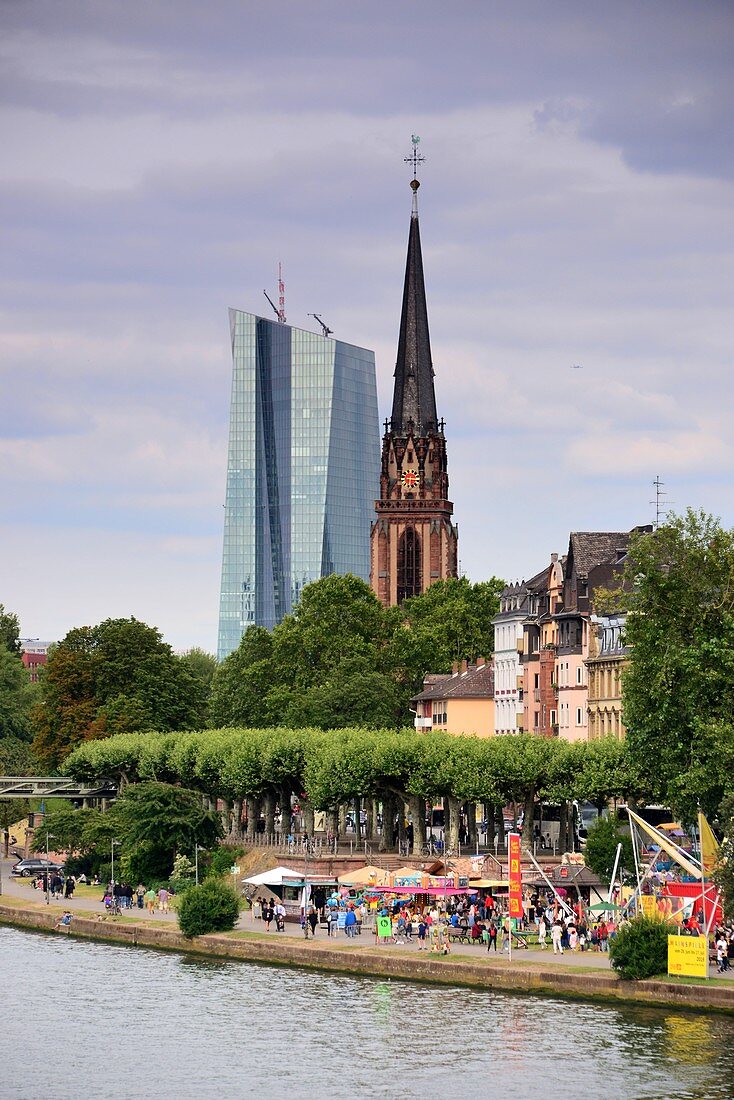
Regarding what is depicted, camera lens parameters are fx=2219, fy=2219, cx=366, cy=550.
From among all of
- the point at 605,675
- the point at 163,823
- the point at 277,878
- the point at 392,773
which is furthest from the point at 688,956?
the point at 163,823

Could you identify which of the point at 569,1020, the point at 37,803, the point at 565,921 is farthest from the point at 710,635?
the point at 37,803

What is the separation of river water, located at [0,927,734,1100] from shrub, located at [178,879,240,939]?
726cm

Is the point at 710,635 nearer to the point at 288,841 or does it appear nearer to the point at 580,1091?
the point at 580,1091

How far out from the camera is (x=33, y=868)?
5822 inches

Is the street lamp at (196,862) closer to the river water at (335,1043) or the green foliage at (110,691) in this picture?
the river water at (335,1043)

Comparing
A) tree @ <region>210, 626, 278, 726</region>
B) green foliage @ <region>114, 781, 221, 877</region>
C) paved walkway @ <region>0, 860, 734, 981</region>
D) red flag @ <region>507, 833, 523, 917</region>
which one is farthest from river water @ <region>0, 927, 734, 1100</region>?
tree @ <region>210, 626, 278, 726</region>

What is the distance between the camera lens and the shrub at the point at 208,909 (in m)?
96.3

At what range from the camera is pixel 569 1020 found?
74.2m

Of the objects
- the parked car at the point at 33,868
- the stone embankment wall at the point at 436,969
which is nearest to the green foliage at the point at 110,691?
the parked car at the point at 33,868

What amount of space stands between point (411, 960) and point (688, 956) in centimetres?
1304

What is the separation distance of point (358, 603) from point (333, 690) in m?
21.4

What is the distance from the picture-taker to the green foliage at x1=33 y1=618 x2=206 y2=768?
174250mm

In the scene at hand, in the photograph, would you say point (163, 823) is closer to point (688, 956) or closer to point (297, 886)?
A: point (297, 886)

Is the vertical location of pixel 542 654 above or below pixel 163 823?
above
